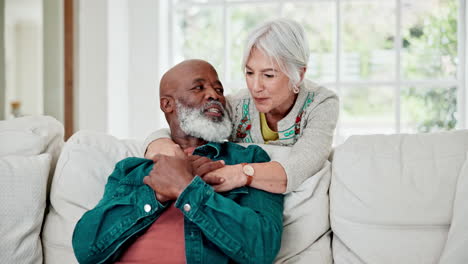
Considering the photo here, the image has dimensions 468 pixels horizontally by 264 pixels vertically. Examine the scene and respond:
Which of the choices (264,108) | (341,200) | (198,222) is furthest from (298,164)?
(198,222)

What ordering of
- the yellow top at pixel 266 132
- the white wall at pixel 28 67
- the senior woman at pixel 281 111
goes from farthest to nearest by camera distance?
the white wall at pixel 28 67 < the yellow top at pixel 266 132 < the senior woman at pixel 281 111

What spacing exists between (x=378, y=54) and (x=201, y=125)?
2.20m

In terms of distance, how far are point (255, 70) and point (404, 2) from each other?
6.79ft

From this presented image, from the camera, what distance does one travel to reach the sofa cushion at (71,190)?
1730 mm

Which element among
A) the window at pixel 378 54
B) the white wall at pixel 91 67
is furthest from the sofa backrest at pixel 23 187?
the window at pixel 378 54

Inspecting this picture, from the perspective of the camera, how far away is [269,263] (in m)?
1.40

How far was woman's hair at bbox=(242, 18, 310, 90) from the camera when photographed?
178cm

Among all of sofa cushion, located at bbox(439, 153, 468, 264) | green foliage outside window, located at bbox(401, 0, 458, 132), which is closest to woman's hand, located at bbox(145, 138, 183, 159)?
sofa cushion, located at bbox(439, 153, 468, 264)

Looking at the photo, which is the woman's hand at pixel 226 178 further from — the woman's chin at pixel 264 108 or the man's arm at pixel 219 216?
the woman's chin at pixel 264 108

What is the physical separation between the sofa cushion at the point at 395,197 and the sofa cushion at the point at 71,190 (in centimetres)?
89

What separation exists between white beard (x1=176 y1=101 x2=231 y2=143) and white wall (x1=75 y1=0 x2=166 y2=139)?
1.63 m

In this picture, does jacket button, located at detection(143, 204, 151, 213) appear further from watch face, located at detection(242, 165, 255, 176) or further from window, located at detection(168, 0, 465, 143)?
window, located at detection(168, 0, 465, 143)

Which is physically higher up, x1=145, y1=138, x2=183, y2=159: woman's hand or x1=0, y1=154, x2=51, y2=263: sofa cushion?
x1=145, y1=138, x2=183, y2=159: woman's hand

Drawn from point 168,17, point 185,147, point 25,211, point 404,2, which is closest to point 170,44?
point 168,17
